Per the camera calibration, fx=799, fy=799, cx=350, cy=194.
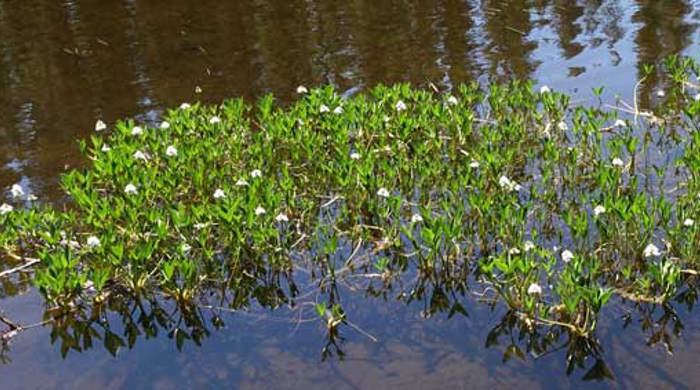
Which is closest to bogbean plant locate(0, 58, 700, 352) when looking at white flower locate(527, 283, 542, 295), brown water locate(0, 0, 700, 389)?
white flower locate(527, 283, 542, 295)

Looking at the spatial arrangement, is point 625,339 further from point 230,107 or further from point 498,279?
point 230,107

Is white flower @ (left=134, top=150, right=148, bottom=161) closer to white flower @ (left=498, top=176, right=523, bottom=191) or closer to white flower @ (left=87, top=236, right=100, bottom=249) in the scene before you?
white flower @ (left=87, top=236, right=100, bottom=249)

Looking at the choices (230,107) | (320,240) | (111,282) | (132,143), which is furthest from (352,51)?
(111,282)

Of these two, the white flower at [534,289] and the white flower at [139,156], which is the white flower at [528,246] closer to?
the white flower at [534,289]

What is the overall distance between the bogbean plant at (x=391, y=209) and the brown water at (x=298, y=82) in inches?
14.5

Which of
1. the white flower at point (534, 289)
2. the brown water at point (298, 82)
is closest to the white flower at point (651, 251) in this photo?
the brown water at point (298, 82)

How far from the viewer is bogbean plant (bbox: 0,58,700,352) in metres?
6.25

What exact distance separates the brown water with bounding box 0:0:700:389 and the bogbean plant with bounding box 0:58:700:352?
0.37 m

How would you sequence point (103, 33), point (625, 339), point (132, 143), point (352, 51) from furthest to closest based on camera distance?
point (103, 33), point (352, 51), point (132, 143), point (625, 339)

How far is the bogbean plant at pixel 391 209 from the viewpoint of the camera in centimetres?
625

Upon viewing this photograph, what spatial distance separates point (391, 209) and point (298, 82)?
551 cm

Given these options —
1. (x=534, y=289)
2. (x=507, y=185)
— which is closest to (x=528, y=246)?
(x=534, y=289)

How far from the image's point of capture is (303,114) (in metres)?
9.09

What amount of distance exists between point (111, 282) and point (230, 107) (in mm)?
3407
